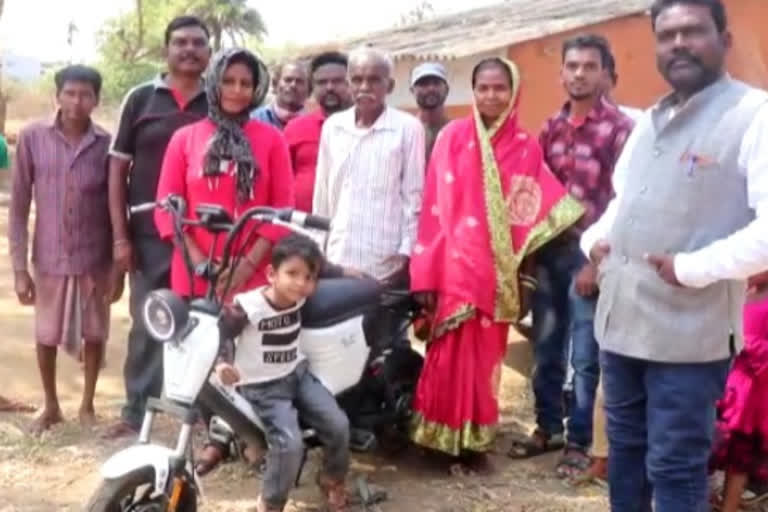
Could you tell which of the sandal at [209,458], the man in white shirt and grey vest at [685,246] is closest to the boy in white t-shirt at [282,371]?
the sandal at [209,458]

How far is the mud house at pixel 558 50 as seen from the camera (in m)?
8.88

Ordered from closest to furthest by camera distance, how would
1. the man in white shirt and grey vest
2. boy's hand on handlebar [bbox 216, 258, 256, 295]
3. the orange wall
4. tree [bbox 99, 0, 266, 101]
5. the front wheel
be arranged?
the man in white shirt and grey vest < the front wheel < boy's hand on handlebar [bbox 216, 258, 256, 295] < the orange wall < tree [bbox 99, 0, 266, 101]

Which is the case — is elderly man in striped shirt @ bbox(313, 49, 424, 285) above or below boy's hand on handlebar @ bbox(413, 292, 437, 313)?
above

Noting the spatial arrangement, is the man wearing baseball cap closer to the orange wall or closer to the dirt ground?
the dirt ground

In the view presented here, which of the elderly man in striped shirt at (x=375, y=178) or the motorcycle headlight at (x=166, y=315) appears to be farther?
the elderly man in striped shirt at (x=375, y=178)

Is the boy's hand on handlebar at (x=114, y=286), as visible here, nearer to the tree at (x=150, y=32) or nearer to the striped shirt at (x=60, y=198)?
the striped shirt at (x=60, y=198)

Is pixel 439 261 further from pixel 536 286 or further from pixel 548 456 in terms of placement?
pixel 548 456

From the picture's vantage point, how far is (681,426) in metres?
2.86

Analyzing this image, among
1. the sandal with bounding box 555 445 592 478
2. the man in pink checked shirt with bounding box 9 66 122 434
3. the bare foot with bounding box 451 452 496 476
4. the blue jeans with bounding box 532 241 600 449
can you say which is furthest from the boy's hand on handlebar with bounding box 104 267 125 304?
the sandal with bounding box 555 445 592 478

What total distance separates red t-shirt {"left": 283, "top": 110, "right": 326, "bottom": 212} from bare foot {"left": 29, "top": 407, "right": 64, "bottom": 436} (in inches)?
64.5

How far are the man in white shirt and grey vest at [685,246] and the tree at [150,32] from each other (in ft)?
101

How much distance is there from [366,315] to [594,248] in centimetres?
130

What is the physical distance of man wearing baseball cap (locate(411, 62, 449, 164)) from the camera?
16.4 feet

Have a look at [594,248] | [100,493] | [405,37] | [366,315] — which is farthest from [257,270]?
[405,37]
